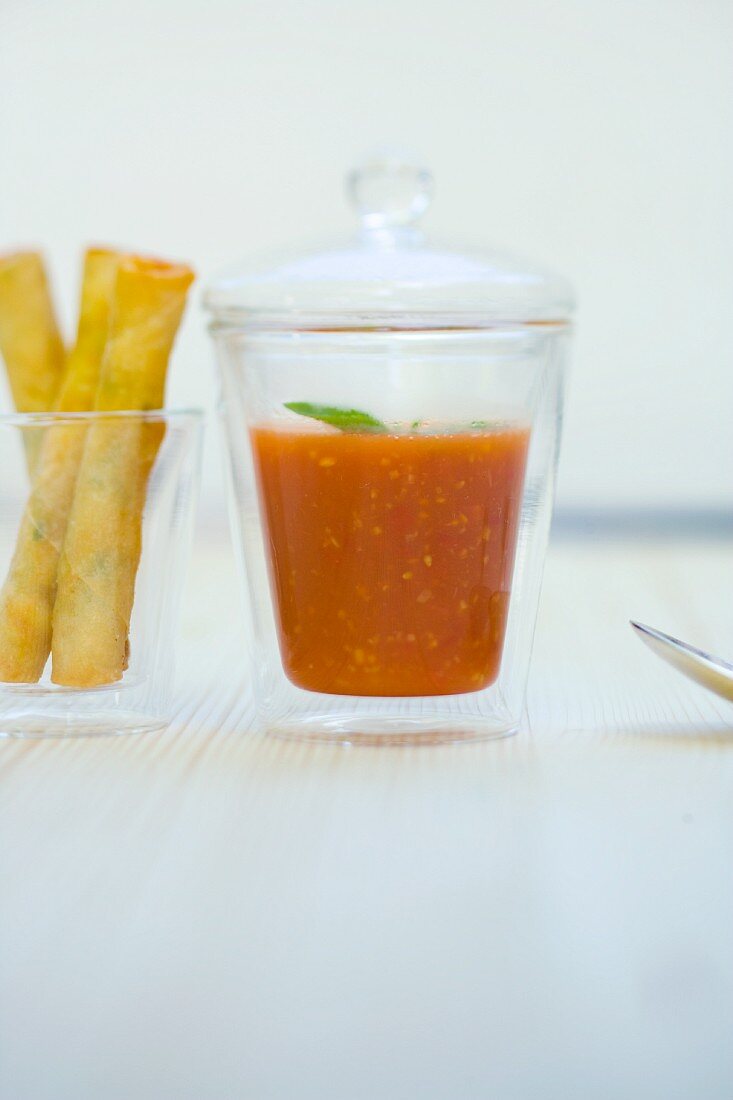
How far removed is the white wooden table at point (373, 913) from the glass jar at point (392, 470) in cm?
4

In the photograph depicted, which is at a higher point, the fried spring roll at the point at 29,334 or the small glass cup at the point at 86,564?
the fried spring roll at the point at 29,334

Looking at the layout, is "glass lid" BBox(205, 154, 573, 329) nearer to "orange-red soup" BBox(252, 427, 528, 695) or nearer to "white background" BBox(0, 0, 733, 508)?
"orange-red soup" BBox(252, 427, 528, 695)

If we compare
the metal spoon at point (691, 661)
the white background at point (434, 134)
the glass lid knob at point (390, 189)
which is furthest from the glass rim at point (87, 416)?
the white background at point (434, 134)

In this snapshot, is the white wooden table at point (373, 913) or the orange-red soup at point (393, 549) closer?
the white wooden table at point (373, 913)

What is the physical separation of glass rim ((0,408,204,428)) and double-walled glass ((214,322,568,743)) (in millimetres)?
34

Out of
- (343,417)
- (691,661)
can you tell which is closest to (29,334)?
(343,417)

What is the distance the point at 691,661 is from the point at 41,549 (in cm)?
33

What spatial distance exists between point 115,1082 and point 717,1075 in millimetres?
157

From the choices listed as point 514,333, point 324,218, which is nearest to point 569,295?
point 514,333

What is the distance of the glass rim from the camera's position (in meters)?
0.71

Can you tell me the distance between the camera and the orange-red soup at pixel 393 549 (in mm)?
694

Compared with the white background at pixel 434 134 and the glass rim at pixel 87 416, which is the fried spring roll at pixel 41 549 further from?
the white background at pixel 434 134

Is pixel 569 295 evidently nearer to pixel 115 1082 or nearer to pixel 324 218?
pixel 115 1082

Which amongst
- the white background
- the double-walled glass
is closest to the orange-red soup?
the double-walled glass
